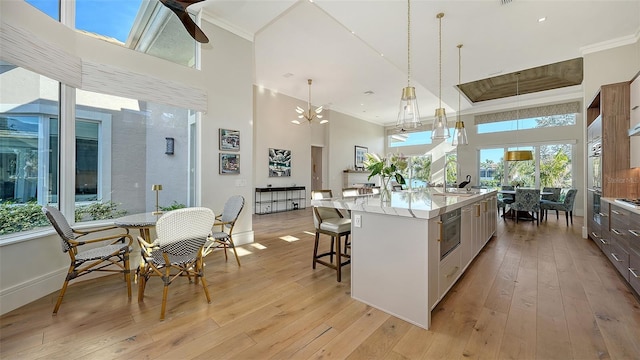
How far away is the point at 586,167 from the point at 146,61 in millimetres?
7429

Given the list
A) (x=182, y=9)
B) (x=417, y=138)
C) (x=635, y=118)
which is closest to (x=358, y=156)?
(x=417, y=138)

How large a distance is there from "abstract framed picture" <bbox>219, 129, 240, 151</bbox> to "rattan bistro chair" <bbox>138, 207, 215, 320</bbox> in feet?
6.61

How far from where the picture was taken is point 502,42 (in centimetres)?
436

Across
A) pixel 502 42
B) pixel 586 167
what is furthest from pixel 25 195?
pixel 586 167

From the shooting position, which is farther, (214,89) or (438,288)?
(214,89)

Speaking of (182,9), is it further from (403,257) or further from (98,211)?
(403,257)

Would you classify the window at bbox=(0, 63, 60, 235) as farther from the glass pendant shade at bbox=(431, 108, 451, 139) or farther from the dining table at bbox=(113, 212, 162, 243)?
the glass pendant shade at bbox=(431, 108, 451, 139)

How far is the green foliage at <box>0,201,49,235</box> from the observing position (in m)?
2.34

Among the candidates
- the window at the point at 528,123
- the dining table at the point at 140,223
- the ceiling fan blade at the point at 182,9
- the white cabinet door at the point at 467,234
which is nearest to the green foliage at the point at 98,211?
the dining table at the point at 140,223

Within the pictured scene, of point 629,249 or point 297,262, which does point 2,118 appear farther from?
point 629,249

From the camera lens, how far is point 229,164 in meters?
4.09

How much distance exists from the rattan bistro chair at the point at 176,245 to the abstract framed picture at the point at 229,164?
6.14 ft

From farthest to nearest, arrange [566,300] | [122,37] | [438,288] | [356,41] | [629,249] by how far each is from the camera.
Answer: [356,41] → [122,37] → [629,249] → [566,300] → [438,288]

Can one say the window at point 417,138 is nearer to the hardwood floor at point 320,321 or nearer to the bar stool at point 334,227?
the hardwood floor at point 320,321
